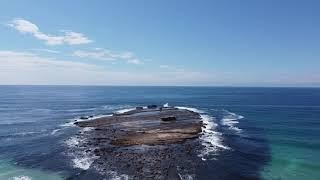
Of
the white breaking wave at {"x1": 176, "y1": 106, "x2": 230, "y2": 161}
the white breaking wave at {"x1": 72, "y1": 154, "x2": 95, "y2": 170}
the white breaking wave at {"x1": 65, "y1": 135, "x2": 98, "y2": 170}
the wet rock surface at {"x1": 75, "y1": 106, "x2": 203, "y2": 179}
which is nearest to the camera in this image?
the wet rock surface at {"x1": 75, "y1": 106, "x2": 203, "y2": 179}

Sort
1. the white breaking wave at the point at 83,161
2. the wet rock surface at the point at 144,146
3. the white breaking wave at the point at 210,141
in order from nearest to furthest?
the wet rock surface at the point at 144,146 < the white breaking wave at the point at 83,161 < the white breaking wave at the point at 210,141

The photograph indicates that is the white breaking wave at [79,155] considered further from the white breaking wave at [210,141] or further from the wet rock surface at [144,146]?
the white breaking wave at [210,141]

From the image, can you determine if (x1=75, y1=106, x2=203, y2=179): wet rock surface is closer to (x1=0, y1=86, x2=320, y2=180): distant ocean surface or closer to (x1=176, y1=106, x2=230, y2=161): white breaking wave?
(x1=176, y1=106, x2=230, y2=161): white breaking wave

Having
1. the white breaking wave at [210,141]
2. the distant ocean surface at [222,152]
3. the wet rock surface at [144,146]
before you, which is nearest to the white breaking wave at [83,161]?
the distant ocean surface at [222,152]

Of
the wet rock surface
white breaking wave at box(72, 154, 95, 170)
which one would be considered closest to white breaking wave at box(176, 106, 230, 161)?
the wet rock surface

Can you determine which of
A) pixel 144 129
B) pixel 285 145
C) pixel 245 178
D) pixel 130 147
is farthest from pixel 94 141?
pixel 285 145

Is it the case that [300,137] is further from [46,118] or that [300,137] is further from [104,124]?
[46,118]

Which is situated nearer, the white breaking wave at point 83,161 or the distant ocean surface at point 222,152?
the distant ocean surface at point 222,152

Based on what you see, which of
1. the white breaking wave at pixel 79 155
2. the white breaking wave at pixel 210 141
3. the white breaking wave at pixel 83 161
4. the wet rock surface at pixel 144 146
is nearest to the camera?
the wet rock surface at pixel 144 146

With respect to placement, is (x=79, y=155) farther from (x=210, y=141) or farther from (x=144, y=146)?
(x=210, y=141)
